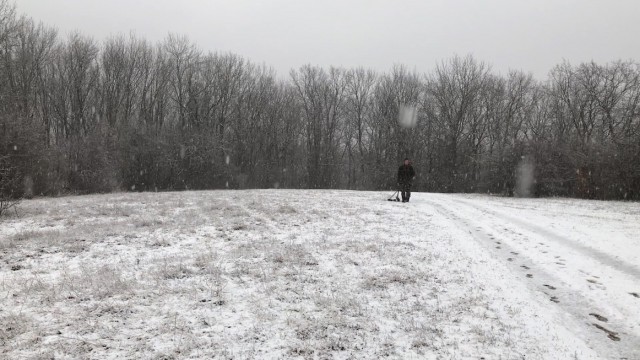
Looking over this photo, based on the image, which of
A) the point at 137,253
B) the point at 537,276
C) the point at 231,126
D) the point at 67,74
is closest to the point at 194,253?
the point at 137,253

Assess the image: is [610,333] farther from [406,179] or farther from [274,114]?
[274,114]

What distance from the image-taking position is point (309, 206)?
56.1 feet

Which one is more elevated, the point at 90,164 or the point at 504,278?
the point at 90,164

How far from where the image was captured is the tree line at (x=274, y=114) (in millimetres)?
38406

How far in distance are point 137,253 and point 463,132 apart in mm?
47407

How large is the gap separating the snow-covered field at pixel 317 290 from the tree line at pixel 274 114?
2451 cm

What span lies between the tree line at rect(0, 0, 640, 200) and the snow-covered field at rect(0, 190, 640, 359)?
24.5 metres

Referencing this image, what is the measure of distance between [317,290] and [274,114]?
49042 mm

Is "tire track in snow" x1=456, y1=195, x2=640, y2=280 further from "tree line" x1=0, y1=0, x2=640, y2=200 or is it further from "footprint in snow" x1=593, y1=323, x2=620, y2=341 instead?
"tree line" x1=0, y1=0, x2=640, y2=200

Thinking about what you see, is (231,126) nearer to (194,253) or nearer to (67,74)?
(67,74)

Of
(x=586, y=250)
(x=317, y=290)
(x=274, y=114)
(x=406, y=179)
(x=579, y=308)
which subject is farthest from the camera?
(x=274, y=114)

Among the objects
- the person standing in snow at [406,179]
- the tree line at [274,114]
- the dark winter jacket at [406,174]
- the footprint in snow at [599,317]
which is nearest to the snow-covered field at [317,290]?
the footprint in snow at [599,317]

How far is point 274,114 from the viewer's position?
5475 cm

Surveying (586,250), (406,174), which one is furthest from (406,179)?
(586,250)
